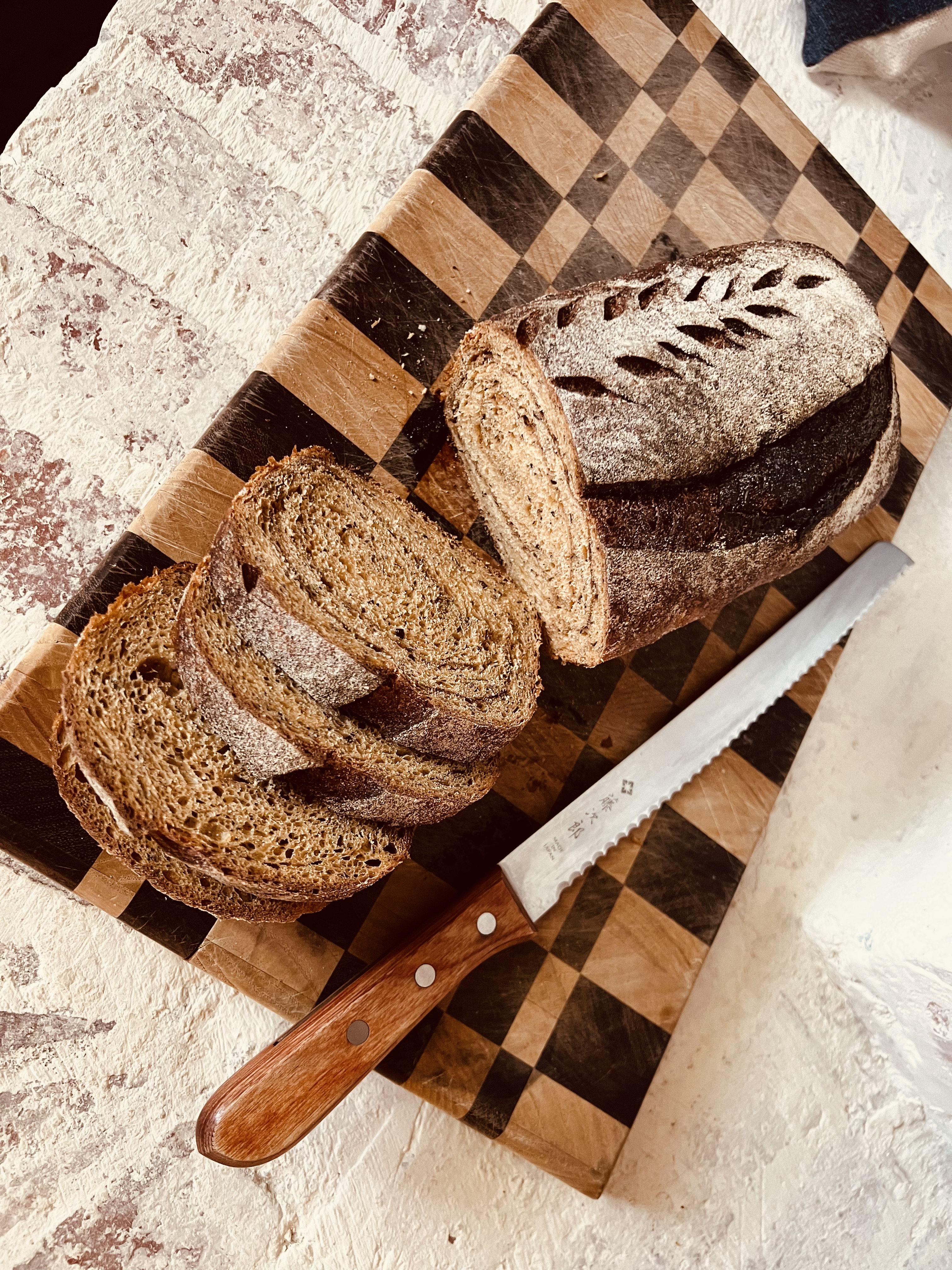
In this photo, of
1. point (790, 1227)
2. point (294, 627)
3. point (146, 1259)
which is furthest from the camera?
point (790, 1227)

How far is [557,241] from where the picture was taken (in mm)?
2521

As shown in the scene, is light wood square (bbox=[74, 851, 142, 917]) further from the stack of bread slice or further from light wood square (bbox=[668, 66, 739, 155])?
light wood square (bbox=[668, 66, 739, 155])

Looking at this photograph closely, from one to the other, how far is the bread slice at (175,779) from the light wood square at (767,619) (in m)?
1.36

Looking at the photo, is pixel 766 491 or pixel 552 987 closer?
pixel 766 491

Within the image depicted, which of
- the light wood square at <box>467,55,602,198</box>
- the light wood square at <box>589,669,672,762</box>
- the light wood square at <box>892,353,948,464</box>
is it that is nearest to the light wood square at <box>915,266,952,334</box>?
the light wood square at <box>892,353,948,464</box>

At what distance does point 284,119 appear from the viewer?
246 cm

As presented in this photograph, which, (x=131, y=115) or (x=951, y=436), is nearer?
(x=131, y=115)

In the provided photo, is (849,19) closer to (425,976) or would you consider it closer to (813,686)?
(813,686)

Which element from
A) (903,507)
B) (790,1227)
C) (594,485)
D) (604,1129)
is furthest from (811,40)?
Result: (790,1227)

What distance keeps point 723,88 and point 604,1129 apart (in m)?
3.21

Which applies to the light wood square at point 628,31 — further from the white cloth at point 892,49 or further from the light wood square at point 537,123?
the white cloth at point 892,49

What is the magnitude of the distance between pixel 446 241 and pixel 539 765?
1.51m

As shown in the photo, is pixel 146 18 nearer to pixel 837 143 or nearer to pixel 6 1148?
pixel 837 143

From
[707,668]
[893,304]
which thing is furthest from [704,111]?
[707,668]
